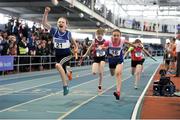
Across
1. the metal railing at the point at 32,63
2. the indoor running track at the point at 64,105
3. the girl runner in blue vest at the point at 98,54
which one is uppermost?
the girl runner in blue vest at the point at 98,54

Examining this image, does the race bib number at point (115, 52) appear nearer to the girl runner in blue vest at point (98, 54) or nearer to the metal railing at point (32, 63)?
the girl runner in blue vest at point (98, 54)

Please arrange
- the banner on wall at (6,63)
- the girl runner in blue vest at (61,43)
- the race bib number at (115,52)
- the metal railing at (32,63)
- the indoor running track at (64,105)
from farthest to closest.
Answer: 1. the metal railing at (32,63)
2. the banner on wall at (6,63)
3. the race bib number at (115,52)
4. the girl runner in blue vest at (61,43)
5. the indoor running track at (64,105)

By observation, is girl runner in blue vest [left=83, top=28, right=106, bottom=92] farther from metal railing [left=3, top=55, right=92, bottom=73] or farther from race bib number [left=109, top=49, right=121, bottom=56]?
metal railing [left=3, top=55, right=92, bottom=73]

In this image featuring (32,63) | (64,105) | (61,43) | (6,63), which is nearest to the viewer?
(64,105)

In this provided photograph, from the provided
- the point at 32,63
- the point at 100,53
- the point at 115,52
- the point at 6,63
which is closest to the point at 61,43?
the point at 115,52

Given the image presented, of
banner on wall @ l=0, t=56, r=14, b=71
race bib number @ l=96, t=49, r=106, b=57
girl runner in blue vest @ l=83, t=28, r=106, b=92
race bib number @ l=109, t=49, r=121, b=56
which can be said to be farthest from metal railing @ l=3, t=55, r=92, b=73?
race bib number @ l=109, t=49, r=121, b=56

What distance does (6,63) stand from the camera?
2089 cm

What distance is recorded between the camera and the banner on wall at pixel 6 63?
20.3m

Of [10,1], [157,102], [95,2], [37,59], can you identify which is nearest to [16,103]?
[157,102]

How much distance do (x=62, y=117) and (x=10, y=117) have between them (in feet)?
3.33

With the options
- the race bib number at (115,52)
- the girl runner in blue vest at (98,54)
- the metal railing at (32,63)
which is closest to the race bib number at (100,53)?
the girl runner in blue vest at (98,54)

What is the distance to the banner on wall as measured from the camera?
20.3m

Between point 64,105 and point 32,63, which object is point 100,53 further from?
point 32,63

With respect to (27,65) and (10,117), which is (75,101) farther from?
(27,65)
